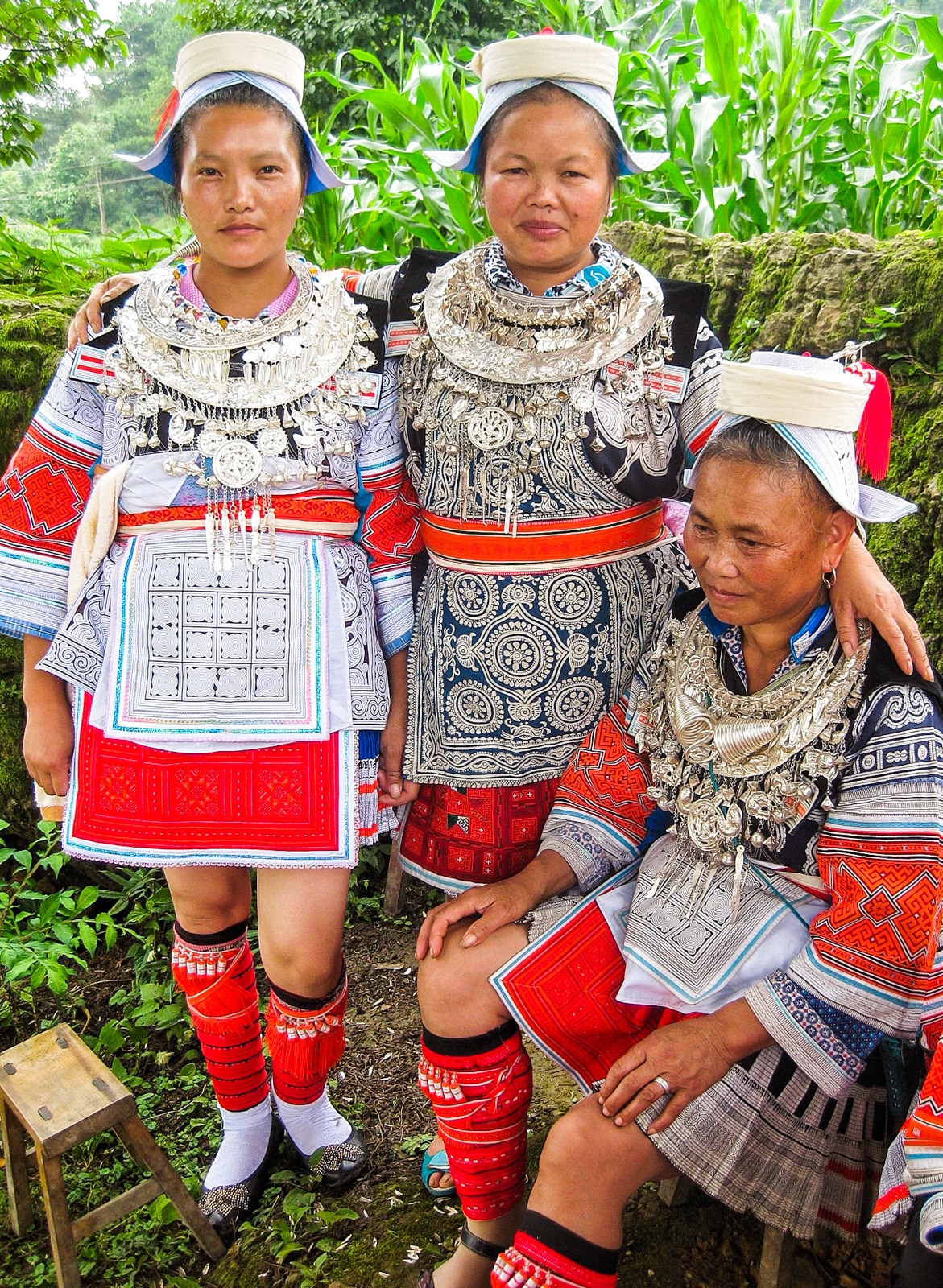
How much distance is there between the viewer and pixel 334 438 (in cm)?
195

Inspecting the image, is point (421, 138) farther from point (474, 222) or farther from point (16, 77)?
point (16, 77)

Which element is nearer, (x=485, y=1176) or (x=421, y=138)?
(x=485, y=1176)

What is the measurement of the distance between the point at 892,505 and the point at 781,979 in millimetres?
745

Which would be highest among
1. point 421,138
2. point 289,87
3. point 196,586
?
point 421,138

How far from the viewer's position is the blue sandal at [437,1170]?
2279 millimetres

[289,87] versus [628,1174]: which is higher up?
[289,87]

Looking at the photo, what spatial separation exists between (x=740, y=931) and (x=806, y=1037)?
7.9 inches

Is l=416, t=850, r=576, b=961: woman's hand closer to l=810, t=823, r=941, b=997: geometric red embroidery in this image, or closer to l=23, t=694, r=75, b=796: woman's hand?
l=810, t=823, r=941, b=997: geometric red embroidery

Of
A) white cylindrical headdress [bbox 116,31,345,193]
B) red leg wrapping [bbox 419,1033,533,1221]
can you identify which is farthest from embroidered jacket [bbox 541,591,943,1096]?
white cylindrical headdress [bbox 116,31,345,193]

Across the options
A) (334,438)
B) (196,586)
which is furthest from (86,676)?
(334,438)

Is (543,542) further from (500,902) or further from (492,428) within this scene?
A: (500,902)

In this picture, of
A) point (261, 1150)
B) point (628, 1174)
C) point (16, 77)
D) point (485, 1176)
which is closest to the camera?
point (628, 1174)

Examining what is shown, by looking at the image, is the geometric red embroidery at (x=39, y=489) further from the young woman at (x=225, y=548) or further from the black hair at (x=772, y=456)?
the black hair at (x=772, y=456)

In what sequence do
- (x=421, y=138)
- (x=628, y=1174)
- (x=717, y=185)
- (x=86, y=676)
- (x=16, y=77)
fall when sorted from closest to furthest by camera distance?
(x=628, y=1174) → (x=86, y=676) → (x=717, y=185) → (x=421, y=138) → (x=16, y=77)
